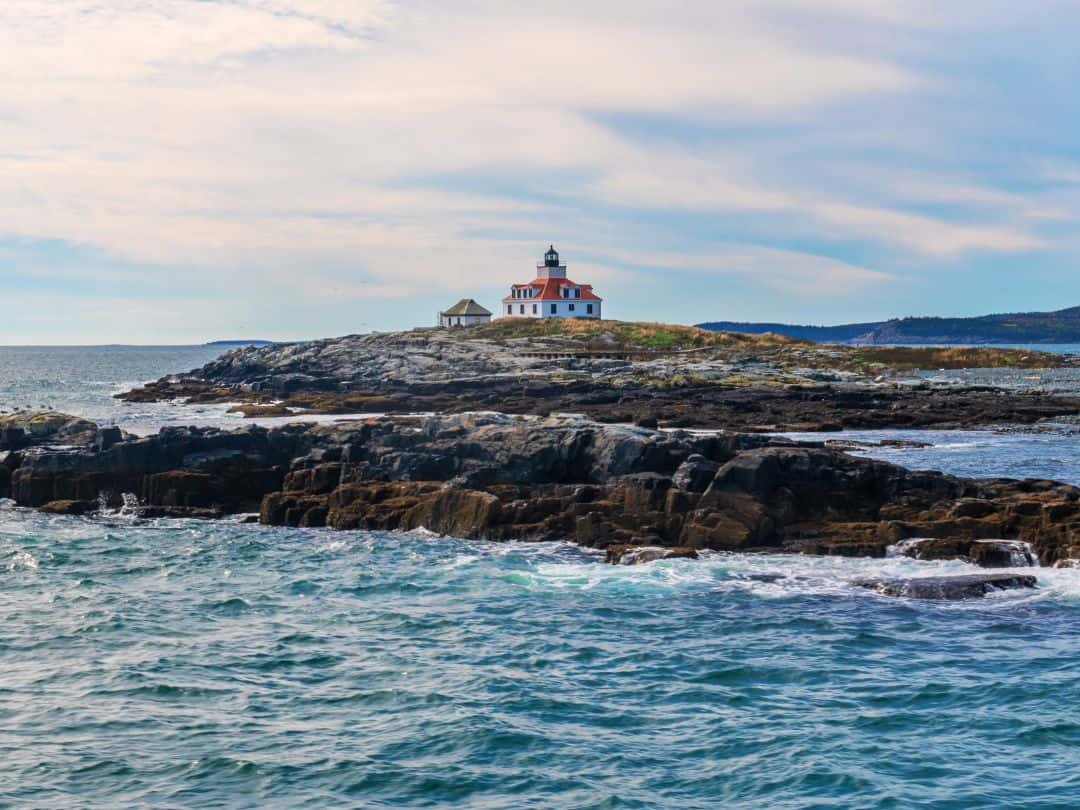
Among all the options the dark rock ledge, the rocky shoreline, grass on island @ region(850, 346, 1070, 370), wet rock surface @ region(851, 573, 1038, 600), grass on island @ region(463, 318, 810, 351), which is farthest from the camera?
grass on island @ region(463, 318, 810, 351)

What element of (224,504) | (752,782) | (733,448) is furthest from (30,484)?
(752,782)

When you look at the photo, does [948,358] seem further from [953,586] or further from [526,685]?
[526,685]

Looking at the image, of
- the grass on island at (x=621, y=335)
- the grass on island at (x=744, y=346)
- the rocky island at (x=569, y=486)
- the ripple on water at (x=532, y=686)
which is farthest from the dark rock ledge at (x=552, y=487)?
the grass on island at (x=621, y=335)

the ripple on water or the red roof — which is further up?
the red roof

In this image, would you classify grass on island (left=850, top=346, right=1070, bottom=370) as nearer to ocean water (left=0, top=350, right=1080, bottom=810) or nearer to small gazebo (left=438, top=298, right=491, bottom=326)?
small gazebo (left=438, top=298, right=491, bottom=326)

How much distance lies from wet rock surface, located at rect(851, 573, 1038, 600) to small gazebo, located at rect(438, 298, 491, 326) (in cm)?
11398

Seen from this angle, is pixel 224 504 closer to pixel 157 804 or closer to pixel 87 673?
pixel 87 673

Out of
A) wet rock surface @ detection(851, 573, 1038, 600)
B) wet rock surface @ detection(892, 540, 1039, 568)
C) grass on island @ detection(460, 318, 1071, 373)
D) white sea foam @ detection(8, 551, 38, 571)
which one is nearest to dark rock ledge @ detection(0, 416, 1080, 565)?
wet rock surface @ detection(892, 540, 1039, 568)

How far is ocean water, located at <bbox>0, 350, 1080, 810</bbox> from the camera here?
16.2m

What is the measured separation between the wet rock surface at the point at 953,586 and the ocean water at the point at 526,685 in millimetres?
505

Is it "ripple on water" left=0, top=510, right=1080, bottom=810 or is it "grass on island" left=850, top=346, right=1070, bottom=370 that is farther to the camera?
"grass on island" left=850, top=346, right=1070, bottom=370

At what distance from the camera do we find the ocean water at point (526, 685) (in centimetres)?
1623

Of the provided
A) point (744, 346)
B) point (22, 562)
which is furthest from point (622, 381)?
point (22, 562)

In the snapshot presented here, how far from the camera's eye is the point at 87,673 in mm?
21578
